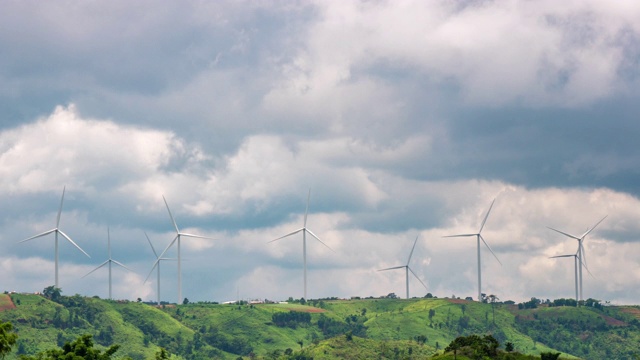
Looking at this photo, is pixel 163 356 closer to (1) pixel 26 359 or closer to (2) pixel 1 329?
(1) pixel 26 359

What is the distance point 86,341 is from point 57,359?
7.04 m

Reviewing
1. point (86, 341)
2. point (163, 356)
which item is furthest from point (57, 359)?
point (163, 356)

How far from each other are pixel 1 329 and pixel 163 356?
40273 millimetres

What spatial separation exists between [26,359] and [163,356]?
2807 centimetres

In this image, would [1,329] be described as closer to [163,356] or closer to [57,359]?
[57,359]

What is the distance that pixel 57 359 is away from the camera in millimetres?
185125

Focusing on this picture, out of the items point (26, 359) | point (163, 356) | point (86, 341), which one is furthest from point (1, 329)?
point (163, 356)

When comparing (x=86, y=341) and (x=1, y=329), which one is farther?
(x=86, y=341)

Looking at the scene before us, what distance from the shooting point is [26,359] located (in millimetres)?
178875

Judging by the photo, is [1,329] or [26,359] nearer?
[1,329]

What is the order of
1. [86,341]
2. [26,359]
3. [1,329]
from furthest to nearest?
[86,341] → [26,359] → [1,329]

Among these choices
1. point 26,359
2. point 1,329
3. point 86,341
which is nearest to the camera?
point 1,329

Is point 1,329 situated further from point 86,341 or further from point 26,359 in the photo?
point 86,341

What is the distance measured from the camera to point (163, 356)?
198625 millimetres
